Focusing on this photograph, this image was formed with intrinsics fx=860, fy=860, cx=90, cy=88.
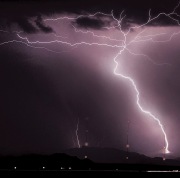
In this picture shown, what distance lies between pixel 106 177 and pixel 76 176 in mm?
3138

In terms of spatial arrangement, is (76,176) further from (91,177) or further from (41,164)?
(41,164)

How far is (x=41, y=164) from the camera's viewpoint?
133m

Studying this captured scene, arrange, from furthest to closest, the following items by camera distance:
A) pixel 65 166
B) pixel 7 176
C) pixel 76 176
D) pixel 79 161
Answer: pixel 79 161, pixel 65 166, pixel 76 176, pixel 7 176

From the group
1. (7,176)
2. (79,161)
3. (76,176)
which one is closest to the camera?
(7,176)

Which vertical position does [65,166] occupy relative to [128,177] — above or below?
above

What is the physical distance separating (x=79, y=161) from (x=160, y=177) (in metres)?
49.8

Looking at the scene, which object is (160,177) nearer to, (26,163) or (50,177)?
(50,177)

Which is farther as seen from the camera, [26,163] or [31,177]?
[26,163]

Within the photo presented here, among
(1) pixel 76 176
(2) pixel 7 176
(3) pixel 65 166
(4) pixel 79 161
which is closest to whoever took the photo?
(2) pixel 7 176

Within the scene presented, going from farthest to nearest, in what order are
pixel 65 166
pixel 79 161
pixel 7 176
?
pixel 79 161 → pixel 65 166 → pixel 7 176

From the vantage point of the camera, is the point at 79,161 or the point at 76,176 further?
the point at 79,161

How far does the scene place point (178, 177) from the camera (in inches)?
3654

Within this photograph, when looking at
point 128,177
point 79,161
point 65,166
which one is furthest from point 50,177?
point 79,161

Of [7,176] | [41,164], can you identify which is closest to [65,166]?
[41,164]
